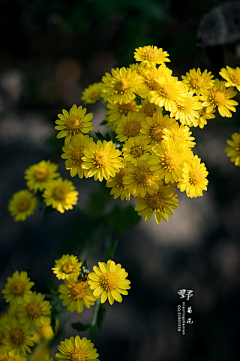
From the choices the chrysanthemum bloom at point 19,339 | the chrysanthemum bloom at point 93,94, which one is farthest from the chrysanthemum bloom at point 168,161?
the chrysanthemum bloom at point 19,339

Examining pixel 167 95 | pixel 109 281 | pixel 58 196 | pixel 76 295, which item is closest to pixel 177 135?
pixel 167 95

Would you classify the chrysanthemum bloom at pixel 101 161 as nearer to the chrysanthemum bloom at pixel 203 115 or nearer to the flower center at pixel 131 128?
the flower center at pixel 131 128

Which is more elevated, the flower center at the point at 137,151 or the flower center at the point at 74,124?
the flower center at the point at 74,124

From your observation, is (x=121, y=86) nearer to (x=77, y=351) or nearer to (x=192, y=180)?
(x=192, y=180)

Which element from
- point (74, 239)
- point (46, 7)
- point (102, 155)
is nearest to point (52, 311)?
point (74, 239)

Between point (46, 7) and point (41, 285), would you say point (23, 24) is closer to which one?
point (46, 7)

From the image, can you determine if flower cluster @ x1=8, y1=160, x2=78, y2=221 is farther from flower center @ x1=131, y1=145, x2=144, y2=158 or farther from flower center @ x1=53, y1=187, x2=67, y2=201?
flower center @ x1=131, y1=145, x2=144, y2=158
